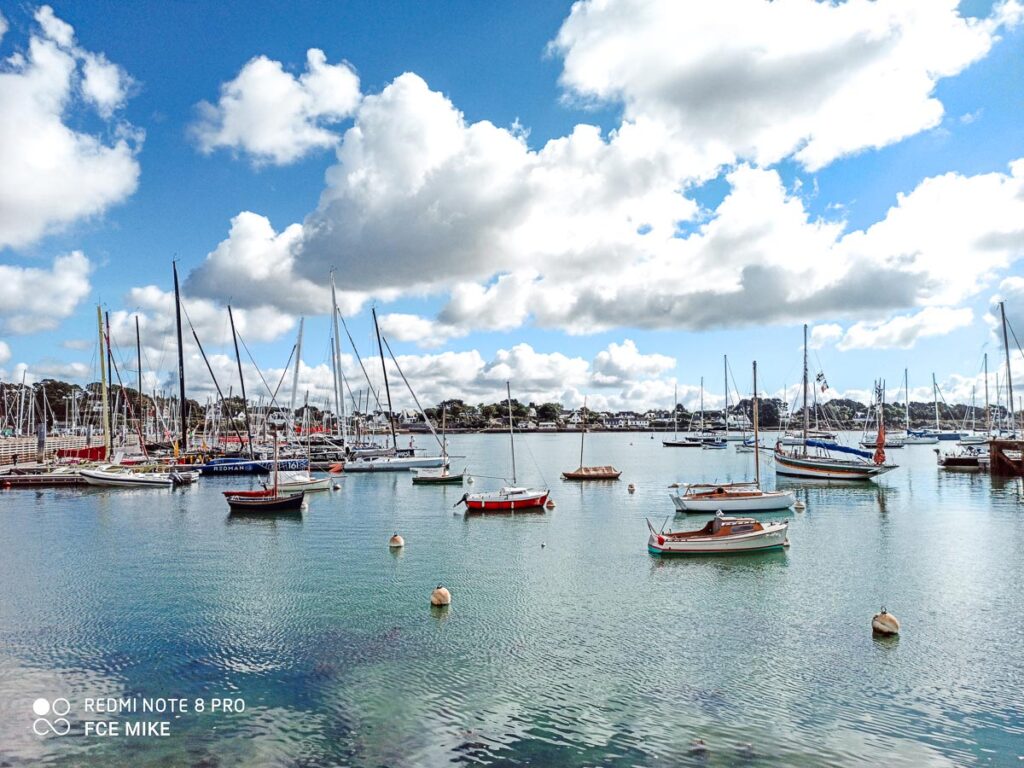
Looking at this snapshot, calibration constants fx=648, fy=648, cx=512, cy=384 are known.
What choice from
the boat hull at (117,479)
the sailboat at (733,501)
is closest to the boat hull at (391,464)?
the boat hull at (117,479)

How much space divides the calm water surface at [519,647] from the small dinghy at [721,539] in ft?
3.05

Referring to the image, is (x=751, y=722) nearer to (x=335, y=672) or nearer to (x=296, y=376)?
(x=335, y=672)

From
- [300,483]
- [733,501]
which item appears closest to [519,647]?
[733,501]

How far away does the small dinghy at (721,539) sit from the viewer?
37.7 m

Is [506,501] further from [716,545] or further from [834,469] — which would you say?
[834,469]

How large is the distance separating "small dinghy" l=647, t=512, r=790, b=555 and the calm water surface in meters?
0.93

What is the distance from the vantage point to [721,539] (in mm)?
38000

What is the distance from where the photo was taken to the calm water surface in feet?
54.6

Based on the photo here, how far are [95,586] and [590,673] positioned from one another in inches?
1014

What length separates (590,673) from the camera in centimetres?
2097

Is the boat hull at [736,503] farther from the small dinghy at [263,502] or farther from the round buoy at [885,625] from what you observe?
the small dinghy at [263,502]

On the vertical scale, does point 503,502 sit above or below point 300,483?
below

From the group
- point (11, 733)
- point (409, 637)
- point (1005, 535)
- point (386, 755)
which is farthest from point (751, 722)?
point (1005, 535)

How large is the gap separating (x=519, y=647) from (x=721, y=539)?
18.9 m
